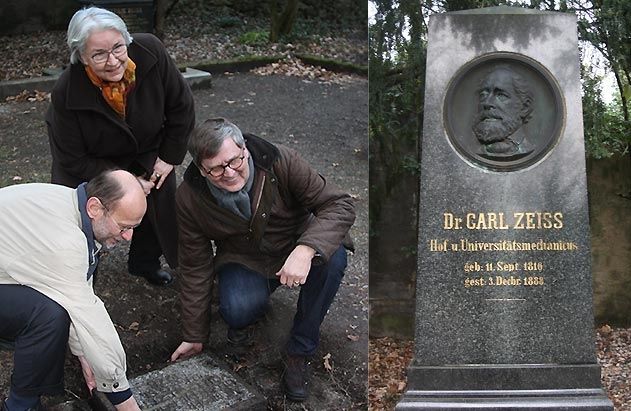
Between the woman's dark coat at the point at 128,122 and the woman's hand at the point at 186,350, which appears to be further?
the woman's hand at the point at 186,350

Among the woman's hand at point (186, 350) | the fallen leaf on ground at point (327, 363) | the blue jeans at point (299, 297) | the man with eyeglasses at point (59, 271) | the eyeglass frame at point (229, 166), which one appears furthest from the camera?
the fallen leaf on ground at point (327, 363)

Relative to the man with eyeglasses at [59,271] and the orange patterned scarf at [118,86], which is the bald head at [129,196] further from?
the orange patterned scarf at [118,86]

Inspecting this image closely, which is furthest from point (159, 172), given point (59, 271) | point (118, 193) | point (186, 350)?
point (59, 271)

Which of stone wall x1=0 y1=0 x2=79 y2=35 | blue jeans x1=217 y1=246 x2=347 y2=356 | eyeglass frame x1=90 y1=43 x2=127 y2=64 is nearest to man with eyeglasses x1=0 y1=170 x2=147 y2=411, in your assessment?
eyeglass frame x1=90 y1=43 x2=127 y2=64

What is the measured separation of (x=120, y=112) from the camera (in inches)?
126

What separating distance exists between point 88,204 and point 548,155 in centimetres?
199

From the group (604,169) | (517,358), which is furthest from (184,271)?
(604,169)

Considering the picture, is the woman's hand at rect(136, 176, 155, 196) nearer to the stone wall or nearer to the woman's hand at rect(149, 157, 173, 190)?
the woman's hand at rect(149, 157, 173, 190)

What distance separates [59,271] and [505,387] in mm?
2074

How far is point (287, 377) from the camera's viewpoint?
128 inches

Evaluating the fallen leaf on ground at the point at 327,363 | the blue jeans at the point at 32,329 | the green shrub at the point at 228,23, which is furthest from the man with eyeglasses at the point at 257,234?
the green shrub at the point at 228,23

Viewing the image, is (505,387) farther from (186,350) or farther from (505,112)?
(186,350)

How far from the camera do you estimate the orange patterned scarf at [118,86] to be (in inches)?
122

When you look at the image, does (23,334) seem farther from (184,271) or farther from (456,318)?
(456,318)
